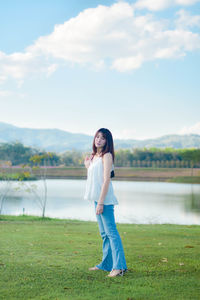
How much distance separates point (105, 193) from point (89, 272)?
2.77 feet

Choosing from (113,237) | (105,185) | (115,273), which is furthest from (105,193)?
(115,273)

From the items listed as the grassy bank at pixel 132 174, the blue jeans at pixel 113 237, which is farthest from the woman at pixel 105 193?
the grassy bank at pixel 132 174

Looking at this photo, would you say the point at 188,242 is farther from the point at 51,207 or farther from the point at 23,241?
the point at 51,207

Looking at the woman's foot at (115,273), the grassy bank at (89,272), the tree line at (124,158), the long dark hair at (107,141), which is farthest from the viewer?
the tree line at (124,158)

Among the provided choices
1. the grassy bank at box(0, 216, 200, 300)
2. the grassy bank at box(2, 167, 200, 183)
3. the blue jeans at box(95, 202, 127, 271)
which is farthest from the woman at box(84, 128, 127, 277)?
the grassy bank at box(2, 167, 200, 183)

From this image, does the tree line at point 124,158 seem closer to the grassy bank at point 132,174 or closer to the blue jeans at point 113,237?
the grassy bank at point 132,174

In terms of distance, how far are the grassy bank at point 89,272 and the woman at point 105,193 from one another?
196 mm

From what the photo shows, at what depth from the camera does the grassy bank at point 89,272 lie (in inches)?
127

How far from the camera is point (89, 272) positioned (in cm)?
387

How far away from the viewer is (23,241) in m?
5.78

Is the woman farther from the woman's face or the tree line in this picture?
the tree line

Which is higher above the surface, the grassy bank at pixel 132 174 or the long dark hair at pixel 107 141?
the long dark hair at pixel 107 141

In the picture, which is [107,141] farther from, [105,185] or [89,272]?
[89,272]

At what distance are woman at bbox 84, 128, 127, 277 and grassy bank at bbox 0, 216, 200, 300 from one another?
0.20m
